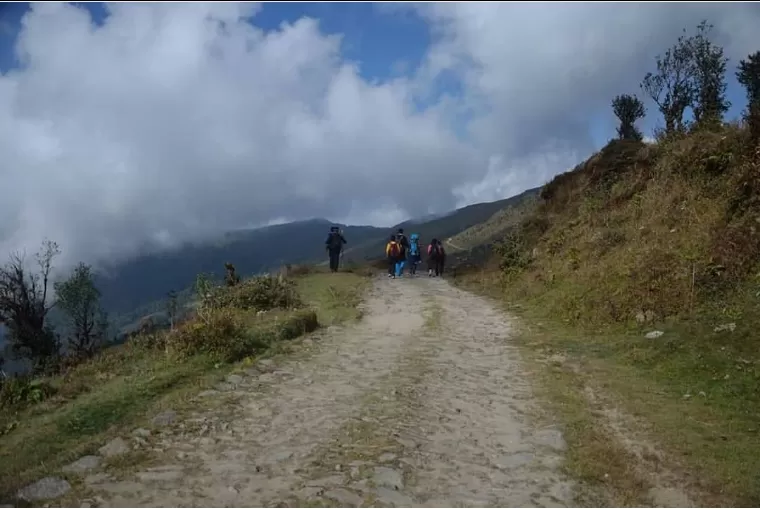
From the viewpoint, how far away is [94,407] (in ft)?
29.9

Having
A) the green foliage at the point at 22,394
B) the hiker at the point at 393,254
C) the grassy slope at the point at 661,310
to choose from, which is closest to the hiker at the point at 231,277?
the hiker at the point at 393,254

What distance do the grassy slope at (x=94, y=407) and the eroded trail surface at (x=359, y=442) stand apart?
64cm

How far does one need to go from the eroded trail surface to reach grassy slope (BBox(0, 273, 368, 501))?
0.64 metres

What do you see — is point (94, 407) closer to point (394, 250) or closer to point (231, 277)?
point (231, 277)

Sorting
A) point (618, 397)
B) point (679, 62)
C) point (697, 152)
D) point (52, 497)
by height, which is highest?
point (679, 62)

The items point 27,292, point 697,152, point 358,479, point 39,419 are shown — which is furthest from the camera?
point 27,292

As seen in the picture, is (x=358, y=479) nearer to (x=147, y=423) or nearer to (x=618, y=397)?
(x=147, y=423)

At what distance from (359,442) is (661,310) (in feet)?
29.3

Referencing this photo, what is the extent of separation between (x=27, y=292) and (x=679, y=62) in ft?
163

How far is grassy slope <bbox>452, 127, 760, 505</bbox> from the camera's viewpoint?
24.5ft

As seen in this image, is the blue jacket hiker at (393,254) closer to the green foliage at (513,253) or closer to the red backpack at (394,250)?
the red backpack at (394,250)

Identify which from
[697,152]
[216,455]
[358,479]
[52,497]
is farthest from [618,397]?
[697,152]

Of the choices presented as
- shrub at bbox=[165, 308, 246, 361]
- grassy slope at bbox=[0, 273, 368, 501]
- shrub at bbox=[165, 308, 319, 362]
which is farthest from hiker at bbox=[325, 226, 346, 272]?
shrub at bbox=[165, 308, 246, 361]

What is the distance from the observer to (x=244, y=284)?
71.8ft
